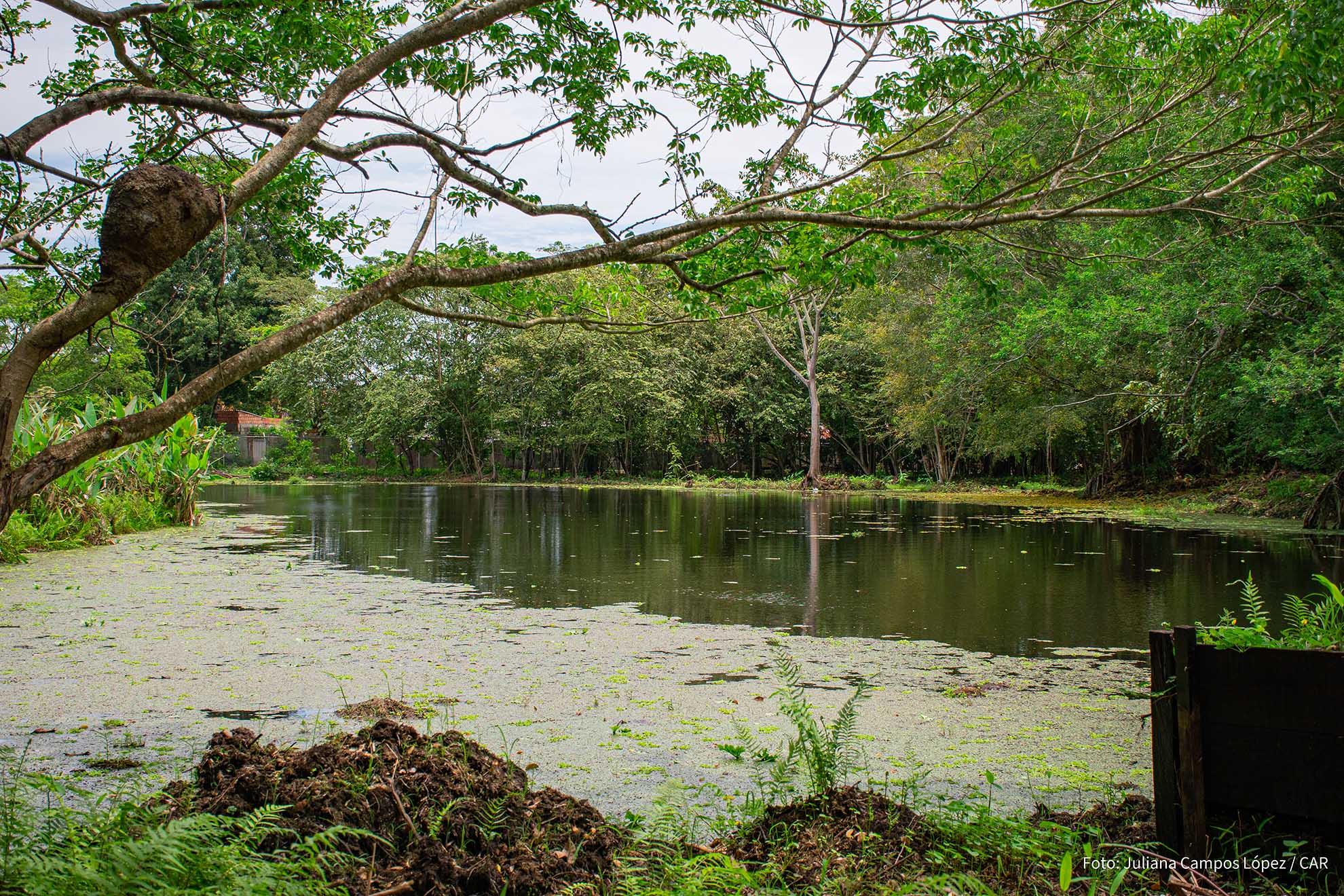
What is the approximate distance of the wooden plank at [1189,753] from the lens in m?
2.30

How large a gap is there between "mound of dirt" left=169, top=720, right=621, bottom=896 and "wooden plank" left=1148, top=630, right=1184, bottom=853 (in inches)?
57.7

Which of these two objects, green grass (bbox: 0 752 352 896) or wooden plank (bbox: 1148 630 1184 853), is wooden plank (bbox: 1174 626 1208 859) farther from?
green grass (bbox: 0 752 352 896)

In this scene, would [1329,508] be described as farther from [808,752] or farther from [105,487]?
[105,487]

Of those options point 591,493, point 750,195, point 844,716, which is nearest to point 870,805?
point 844,716

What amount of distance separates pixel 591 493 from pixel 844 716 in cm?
2282

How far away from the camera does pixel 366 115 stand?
4246mm

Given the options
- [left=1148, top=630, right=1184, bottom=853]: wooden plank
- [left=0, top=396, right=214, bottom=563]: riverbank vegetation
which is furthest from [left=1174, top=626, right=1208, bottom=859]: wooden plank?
[left=0, top=396, right=214, bottom=563]: riverbank vegetation

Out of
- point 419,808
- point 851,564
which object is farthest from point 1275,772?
Result: point 851,564

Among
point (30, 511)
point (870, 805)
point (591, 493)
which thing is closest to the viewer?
point (870, 805)

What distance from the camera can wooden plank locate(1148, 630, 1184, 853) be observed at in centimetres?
238

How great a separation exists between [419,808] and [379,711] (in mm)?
1476

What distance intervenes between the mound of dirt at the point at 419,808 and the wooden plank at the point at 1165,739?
4.81 feet

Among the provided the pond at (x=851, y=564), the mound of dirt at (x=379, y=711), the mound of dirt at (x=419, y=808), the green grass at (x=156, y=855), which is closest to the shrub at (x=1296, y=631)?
the mound of dirt at (x=419, y=808)

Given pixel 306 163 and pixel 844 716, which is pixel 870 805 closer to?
pixel 844 716
